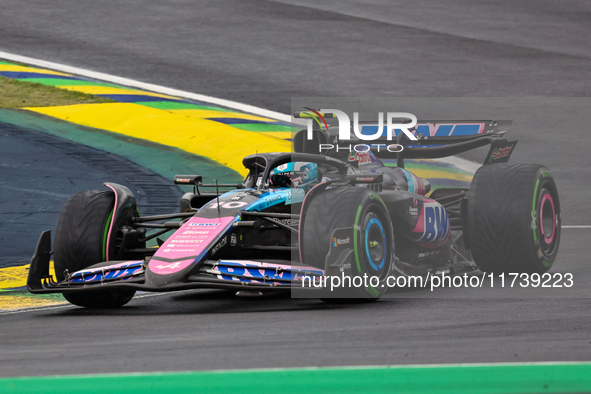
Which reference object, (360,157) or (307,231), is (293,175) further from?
(307,231)

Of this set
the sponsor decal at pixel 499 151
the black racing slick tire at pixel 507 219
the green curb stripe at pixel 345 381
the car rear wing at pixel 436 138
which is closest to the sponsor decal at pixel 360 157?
the car rear wing at pixel 436 138

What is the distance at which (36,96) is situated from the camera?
16.2 metres

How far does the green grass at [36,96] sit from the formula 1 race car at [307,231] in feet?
24.5

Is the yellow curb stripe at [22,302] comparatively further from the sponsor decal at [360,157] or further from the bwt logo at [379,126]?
the bwt logo at [379,126]

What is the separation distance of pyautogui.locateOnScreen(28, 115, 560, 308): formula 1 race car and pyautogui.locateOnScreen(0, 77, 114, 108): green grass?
7.47 meters

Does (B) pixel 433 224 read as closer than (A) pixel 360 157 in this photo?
Yes

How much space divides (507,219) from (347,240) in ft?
6.27

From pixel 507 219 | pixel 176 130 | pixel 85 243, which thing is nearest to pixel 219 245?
pixel 85 243

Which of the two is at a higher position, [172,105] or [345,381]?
[172,105]

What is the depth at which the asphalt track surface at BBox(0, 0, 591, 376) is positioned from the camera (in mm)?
5781

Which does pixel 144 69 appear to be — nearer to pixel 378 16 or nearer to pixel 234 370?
pixel 378 16

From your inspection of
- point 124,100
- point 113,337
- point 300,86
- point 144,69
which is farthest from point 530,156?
point 113,337

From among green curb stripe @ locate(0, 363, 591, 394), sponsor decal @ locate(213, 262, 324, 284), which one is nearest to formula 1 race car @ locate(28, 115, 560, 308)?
sponsor decal @ locate(213, 262, 324, 284)

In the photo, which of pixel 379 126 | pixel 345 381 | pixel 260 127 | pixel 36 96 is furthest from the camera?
pixel 36 96
